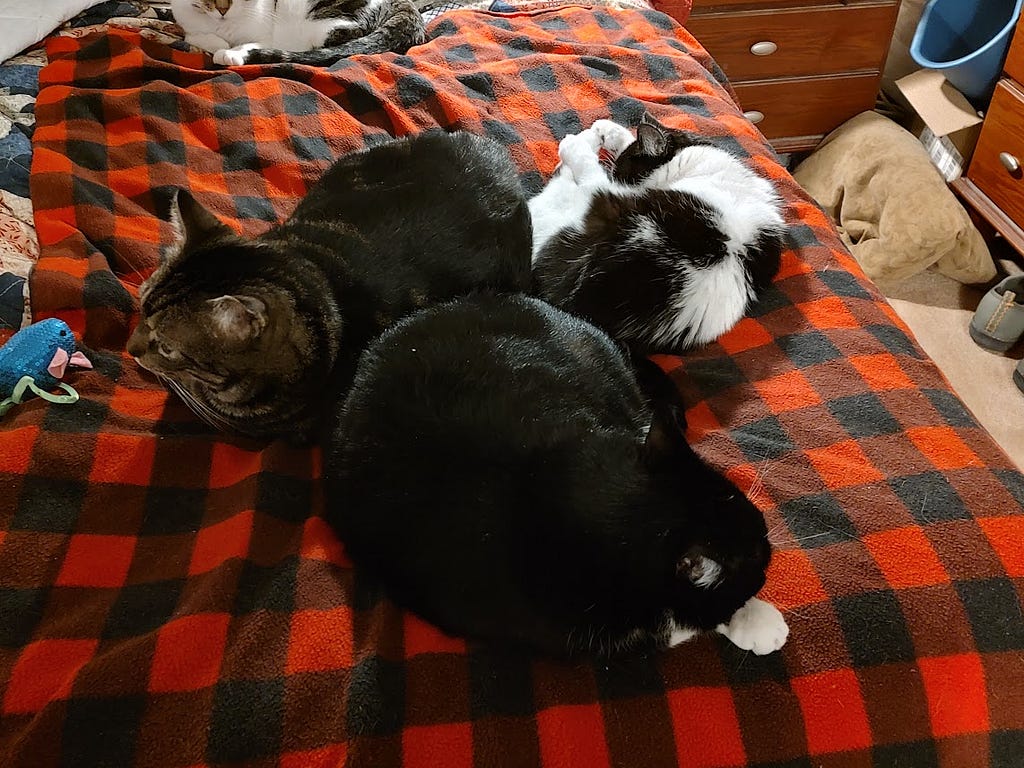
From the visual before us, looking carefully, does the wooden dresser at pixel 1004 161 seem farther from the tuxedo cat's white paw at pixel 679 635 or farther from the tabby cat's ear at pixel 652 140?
the tuxedo cat's white paw at pixel 679 635

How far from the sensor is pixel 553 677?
86cm

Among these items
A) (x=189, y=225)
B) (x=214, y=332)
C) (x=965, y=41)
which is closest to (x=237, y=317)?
(x=214, y=332)

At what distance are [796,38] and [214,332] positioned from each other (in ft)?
7.35

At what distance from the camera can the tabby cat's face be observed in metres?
1.07

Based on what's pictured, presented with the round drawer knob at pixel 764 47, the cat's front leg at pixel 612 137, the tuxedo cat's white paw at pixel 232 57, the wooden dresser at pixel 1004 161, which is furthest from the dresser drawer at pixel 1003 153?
the tuxedo cat's white paw at pixel 232 57

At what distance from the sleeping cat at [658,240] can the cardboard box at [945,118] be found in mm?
1122

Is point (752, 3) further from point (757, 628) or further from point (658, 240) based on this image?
point (757, 628)

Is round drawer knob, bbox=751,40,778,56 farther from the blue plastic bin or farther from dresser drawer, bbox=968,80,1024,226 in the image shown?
dresser drawer, bbox=968,80,1024,226

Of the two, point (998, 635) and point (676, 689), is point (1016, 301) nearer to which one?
point (998, 635)

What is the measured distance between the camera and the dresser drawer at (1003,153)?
2.09 meters

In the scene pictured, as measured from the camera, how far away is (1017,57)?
2053 millimetres

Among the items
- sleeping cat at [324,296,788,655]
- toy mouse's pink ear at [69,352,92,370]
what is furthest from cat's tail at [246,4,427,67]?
sleeping cat at [324,296,788,655]

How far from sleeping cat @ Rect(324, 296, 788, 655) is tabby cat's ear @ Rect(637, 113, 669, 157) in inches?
29.5

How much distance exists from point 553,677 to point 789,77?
94.1 inches
